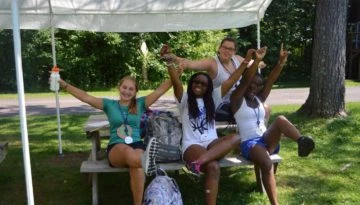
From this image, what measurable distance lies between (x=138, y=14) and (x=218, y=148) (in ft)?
9.80

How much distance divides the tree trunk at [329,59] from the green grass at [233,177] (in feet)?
1.50

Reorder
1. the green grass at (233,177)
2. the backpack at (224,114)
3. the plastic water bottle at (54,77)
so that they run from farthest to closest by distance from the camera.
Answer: the backpack at (224,114)
the green grass at (233,177)
the plastic water bottle at (54,77)

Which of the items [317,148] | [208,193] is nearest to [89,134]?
[208,193]

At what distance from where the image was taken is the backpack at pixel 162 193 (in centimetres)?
406

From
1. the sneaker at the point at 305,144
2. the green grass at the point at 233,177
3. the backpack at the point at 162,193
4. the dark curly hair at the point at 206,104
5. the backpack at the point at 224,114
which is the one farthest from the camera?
the backpack at the point at 224,114

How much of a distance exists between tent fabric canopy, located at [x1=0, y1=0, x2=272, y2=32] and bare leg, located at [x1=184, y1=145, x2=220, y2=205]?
2.67 meters

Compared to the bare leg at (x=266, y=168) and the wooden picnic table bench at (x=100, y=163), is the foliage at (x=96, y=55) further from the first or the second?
the bare leg at (x=266, y=168)

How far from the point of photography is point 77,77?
20.3 meters

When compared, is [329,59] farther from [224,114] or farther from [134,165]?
[134,165]

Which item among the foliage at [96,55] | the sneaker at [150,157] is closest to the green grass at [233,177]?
the sneaker at [150,157]

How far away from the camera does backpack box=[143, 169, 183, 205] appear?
4.06 metres

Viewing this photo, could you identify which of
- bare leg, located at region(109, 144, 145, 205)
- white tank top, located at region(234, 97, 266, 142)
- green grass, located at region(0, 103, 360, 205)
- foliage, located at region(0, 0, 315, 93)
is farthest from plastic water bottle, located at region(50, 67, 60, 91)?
foliage, located at region(0, 0, 315, 93)

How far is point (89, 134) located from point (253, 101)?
75.3 inches

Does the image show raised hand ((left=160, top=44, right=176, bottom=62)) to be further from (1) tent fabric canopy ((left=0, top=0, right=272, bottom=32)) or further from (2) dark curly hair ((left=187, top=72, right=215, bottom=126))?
(1) tent fabric canopy ((left=0, top=0, right=272, bottom=32))
